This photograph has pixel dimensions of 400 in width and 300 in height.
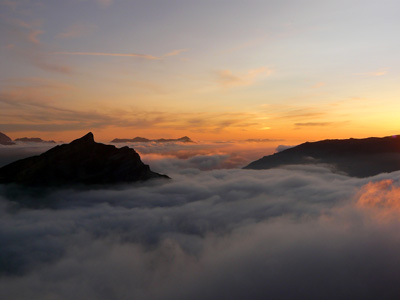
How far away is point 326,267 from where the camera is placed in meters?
102

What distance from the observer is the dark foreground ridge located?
17962cm

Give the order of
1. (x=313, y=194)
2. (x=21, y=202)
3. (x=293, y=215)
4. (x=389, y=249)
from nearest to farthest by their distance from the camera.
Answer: (x=389, y=249)
(x=293, y=215)
(x=21, y=202)
(x=313, y=194)

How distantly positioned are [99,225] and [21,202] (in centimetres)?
6414

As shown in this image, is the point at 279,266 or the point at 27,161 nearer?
the point at 279,266

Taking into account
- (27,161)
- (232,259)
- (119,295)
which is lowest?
(119,295)

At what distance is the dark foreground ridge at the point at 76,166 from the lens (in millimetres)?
179625

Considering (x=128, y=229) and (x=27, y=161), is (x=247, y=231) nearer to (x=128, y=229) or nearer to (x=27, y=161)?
(x=128, y=229)

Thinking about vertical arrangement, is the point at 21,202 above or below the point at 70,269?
above

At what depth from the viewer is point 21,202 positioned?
577 feet

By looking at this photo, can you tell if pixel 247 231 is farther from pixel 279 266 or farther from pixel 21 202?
pixel 21 202

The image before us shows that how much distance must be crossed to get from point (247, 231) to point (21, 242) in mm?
106441

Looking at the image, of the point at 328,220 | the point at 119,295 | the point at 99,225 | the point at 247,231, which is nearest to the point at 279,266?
the point at 247,231

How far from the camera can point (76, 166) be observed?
18812 cm

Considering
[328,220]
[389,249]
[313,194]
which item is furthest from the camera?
[313,194]
